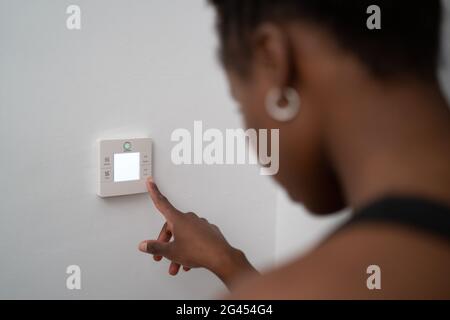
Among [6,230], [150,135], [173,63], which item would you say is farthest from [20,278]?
[173,63]

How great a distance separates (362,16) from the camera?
0.32 meters

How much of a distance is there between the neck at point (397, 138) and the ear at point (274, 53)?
0.04 meters

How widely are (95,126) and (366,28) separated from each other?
18.9 inches


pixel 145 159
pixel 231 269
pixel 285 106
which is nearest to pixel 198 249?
pixel 231 269

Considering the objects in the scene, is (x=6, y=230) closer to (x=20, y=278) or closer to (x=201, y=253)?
(x=20, y=278)

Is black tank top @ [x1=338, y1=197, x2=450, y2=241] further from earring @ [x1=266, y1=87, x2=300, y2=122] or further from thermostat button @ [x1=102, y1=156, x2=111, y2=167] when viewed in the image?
thermostat button @ [x1=102, y1=156, x2=111, y2=167]

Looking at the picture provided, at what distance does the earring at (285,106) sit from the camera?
324 millimetres

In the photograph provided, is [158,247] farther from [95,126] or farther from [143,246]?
[95,126]

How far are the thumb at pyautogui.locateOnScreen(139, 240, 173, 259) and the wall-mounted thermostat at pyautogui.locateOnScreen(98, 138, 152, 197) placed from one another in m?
0.09

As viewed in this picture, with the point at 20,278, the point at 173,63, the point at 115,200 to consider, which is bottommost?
the point at 20,278

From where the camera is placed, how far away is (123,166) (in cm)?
72

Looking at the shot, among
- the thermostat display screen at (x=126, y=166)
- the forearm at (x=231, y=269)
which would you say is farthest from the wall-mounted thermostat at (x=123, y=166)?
the forearm at (x=231, y=269)

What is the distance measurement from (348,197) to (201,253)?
1.21 ft

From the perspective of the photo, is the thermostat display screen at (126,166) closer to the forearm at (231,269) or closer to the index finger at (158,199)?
the index finger at (158,199)
